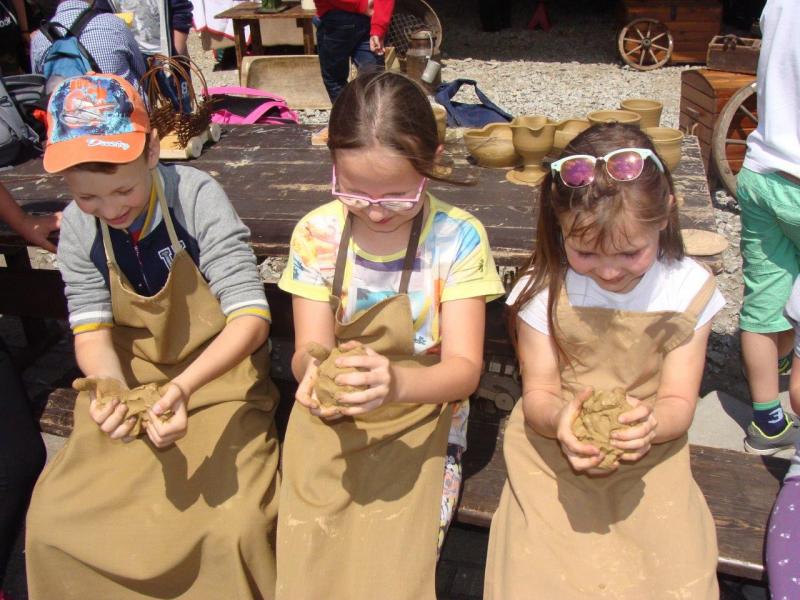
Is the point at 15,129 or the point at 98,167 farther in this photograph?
the point at 15,129


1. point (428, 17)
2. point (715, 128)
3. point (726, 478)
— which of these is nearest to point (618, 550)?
point (726, 478)

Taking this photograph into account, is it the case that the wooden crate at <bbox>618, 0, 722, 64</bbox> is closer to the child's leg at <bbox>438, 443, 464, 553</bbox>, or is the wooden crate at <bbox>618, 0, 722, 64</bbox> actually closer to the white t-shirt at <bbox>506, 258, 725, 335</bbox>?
the white t-shirt at <bbox>506, 258, 725, 335</bbox>

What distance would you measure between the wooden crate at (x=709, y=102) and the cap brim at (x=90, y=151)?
432 centimetres

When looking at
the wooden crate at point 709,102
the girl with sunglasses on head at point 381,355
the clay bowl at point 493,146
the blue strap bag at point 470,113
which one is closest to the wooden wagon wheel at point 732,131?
the wooden crate at point 709,102

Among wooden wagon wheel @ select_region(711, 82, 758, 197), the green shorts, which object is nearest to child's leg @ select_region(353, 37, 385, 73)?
wooden wagon wheel @ select_region(711, 82, 758, 197)

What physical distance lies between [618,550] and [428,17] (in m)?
8.45

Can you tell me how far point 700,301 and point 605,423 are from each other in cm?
47

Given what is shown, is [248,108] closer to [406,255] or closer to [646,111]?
[646,111]

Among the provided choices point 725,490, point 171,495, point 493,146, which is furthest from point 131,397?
point 493,146

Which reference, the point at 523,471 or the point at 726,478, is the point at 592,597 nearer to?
the point at 523,471

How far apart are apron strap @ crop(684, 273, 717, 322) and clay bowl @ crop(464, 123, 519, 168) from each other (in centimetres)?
120

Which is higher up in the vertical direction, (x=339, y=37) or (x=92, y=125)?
(x=92, y=125)

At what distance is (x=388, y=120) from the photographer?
1.73m

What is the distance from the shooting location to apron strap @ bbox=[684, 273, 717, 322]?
6.03 ft
